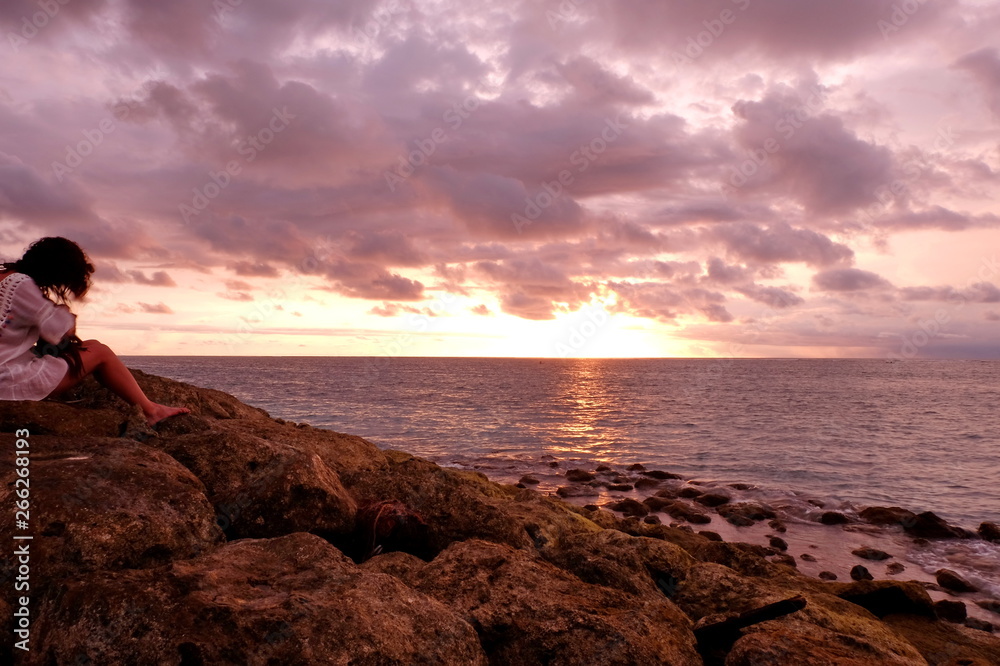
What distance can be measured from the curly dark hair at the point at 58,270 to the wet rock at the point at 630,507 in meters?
16.9

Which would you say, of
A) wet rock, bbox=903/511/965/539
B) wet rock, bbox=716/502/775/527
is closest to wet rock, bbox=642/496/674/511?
wet rock, bbox=716/502/775/527

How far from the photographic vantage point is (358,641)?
3.69 metres

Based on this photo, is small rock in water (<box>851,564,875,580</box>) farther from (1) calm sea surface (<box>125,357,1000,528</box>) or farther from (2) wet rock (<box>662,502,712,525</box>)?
(1) calm sea surface (<box>125,357,1000,528</box>)

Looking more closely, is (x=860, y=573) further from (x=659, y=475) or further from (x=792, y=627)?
(x=659, y=475)

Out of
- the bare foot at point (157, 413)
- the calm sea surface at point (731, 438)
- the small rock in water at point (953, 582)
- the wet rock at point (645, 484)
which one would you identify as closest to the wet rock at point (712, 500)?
the wet rock at point (645, 484)

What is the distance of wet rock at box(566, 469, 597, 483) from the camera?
24461 millimetres

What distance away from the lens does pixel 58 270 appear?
5.40 metres

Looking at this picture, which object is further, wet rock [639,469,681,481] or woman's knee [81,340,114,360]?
wet rock [639,469,681,481]

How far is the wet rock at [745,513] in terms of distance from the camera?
18266 millimetres

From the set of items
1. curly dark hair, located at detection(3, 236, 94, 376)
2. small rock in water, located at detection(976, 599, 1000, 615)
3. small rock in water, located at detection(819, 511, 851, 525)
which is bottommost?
small rock in water, located at detection(819, 511, 851, 525)

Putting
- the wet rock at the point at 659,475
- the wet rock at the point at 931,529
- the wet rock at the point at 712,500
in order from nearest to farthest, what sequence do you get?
the wet rock at the point at 931,529
the wet rock at the point at 712,500
the wet rock at the point at 659,475

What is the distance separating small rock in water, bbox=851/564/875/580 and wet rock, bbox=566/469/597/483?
1160cm

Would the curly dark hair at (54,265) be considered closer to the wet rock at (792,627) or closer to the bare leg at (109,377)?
the bare leg at (109,377)

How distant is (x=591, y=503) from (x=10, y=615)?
60.6ft
